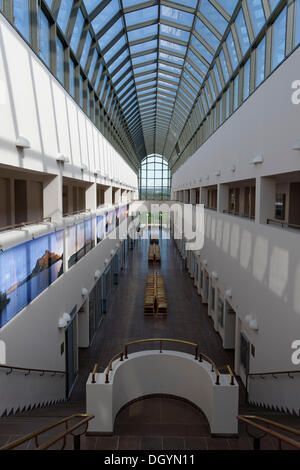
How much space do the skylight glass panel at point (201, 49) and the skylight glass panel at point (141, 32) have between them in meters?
2.00

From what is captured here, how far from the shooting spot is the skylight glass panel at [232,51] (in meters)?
10.8

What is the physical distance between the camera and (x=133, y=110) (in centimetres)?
2547

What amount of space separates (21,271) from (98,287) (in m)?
8.56

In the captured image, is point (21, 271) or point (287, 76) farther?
point (287, 76)

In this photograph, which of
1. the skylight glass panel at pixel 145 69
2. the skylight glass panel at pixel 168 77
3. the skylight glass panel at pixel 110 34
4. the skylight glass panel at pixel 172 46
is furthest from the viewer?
the skylight glass panel at pixel 168 77

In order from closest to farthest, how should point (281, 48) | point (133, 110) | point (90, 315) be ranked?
point (281, 48), point (90, 315), point (133, 110)

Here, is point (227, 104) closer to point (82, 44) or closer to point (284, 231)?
point (82, 44)

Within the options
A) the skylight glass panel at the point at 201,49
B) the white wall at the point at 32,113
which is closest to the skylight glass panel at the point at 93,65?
the white wall at the point at 32,113

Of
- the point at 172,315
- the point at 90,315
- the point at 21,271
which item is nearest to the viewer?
the point at 21,271

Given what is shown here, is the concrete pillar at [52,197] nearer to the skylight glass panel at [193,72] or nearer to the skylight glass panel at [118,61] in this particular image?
the skylight glass panel at [118,61]

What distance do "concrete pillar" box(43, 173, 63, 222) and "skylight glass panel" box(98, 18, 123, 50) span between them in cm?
747

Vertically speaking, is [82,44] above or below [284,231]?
above
